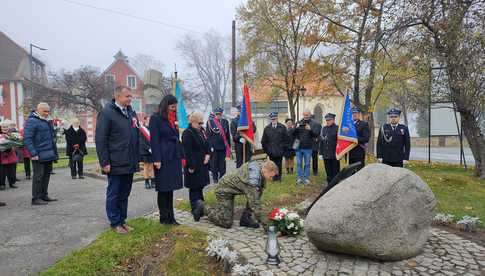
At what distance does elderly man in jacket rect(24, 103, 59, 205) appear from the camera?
20.9 ft

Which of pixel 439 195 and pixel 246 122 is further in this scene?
Result: pixel 246 122

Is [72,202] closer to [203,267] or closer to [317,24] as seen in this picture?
[203,267]

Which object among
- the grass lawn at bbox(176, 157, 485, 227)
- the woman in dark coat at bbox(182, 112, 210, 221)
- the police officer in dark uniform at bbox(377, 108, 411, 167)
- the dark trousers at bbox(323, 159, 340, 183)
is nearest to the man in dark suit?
the woman in dark coat at bbox(182, 112, 210, 221)

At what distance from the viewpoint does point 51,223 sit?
547 cm

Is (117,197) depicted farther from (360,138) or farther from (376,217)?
(360,138)

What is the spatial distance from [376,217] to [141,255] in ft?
9.48

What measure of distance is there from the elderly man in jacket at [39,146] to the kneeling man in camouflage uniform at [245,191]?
3.45m

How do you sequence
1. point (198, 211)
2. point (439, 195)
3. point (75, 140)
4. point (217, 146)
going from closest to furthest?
point (198, 211), point (439, 195), point (217, 146), point (75, 140)

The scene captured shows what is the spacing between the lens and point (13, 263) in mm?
3896

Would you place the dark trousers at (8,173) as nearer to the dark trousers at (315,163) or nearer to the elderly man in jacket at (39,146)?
the elderly man in jacket at (39,146)

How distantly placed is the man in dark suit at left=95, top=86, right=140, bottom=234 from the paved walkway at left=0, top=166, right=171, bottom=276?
578mm

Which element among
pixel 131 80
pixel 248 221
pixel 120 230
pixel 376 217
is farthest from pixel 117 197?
pixel 131 80

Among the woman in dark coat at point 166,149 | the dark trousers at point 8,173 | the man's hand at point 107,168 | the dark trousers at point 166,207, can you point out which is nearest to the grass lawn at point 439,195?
the dark trousers at point 166,207

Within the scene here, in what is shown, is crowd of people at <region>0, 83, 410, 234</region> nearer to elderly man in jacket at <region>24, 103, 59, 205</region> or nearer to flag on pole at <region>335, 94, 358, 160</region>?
elderly man in jacket at <region>24, 103, 59, 205</region>
